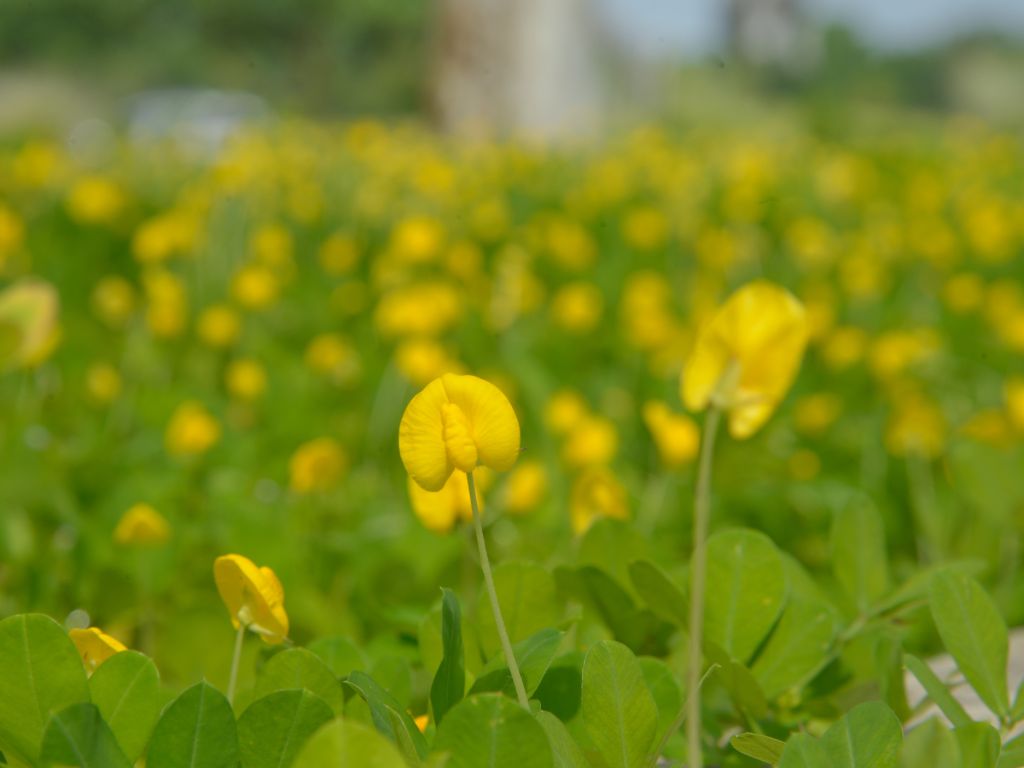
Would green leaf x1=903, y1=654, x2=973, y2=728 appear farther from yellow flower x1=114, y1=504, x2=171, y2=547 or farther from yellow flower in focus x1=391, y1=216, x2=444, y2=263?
yellow flower in focus x1=391, y1=216, x2=444, y2=263

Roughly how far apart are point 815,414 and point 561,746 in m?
1.75

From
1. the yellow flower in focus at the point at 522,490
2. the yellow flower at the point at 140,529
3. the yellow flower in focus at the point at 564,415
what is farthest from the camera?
the yellow flower in focus at the point at 564,415

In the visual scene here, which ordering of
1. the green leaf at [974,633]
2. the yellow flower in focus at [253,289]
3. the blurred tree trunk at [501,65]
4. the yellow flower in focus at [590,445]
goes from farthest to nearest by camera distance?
the blurred tree trunk at [501,65], the yellow flower in focus at [253,289], the yellow flower in focus at [590,445], the green leaf at [974,633]

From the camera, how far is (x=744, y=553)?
104cm

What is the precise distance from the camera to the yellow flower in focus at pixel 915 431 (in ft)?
6.90

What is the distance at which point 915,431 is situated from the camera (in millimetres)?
2113

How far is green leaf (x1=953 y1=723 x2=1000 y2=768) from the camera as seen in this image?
77 centimetres

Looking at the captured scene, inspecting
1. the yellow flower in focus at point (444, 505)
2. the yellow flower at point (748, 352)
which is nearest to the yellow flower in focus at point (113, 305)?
the yellow flower in focus at point (444, 505)

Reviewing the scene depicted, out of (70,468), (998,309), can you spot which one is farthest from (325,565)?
(998,309)

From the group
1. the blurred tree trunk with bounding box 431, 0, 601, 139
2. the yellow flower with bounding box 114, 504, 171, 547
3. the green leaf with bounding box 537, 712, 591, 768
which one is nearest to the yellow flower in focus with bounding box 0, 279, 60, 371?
the yellow flower with bounding box 114, 504, 171, 547

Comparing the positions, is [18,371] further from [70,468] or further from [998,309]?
[998,309]

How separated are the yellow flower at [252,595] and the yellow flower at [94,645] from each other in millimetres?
77

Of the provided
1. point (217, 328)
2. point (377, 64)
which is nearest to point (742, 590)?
point (217, 328)

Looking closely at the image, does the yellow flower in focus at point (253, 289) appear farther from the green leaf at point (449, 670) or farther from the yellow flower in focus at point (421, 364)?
the green leaf at point (449, 670)
